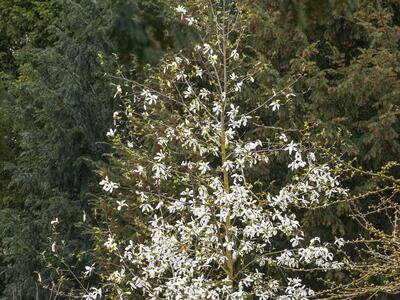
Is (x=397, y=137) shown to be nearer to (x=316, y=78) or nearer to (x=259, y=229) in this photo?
(x=316, y=78)

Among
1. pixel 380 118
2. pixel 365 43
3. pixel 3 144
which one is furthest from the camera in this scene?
pixel 365 43

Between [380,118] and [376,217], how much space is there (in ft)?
4.50

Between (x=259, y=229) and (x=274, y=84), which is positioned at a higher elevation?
(x=274, y=84)

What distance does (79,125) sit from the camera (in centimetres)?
1133

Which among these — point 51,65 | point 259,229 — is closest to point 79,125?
point 51,65

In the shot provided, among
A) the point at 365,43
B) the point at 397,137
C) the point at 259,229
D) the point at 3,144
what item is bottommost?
the point at 3,144

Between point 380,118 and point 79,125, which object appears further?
point 79,125

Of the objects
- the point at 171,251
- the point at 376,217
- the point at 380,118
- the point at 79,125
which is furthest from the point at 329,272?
the point at 79,125

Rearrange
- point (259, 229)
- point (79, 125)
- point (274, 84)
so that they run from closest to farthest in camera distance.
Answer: point (259, 229) < point (274, 84) < point (79, 125)

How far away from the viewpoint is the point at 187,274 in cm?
721

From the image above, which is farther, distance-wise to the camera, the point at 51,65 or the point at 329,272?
the point at 51,65

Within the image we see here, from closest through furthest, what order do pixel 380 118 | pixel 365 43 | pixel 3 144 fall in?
pixel 3 144
pixel 380 118
pixel 365 43

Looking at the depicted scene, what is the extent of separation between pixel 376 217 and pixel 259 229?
2.63 m

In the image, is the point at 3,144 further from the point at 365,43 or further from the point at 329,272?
the point at 365,43
